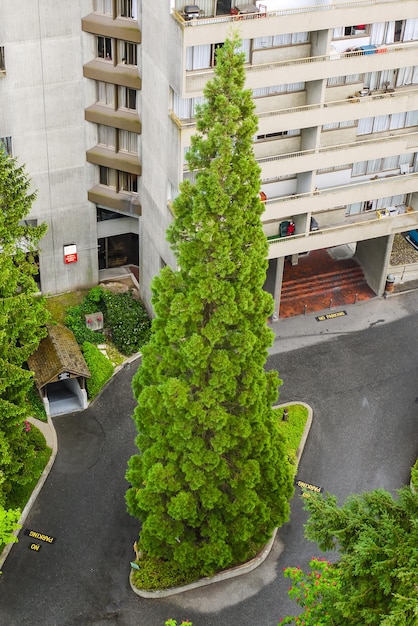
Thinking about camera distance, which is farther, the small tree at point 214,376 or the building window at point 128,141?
the building window at point 128,141

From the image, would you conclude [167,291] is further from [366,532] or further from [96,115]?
[96,115]

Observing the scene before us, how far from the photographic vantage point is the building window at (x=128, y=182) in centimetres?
5976

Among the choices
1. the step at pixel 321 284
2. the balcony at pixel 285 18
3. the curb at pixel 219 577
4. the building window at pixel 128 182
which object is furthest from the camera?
the step at pixel 321 284

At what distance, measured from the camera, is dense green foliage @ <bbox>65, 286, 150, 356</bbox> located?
196 ft

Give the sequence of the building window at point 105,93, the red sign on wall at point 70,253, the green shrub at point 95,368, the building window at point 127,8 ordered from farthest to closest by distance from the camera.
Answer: the red sign on wall at point 70,253 → the green shrub at point 95,368 → the building window at point 105,93 → the building window at point 127,8

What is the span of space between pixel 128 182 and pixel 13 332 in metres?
17.1

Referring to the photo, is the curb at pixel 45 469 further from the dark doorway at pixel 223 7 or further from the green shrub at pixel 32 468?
the dark doorway at pixel 223 7

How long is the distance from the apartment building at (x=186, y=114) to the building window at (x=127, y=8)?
12 cm

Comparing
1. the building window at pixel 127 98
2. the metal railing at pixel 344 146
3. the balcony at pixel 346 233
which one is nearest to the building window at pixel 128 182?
the building window at pixel 127 98

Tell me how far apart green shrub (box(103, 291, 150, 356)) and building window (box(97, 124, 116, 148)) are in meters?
10.3

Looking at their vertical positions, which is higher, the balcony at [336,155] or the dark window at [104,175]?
the balcony at [336,155]

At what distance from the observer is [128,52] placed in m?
54.7

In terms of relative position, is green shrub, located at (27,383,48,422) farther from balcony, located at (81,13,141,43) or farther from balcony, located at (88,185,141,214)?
balcony, located at (81,13,141,43)

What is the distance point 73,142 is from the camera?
191 ft
